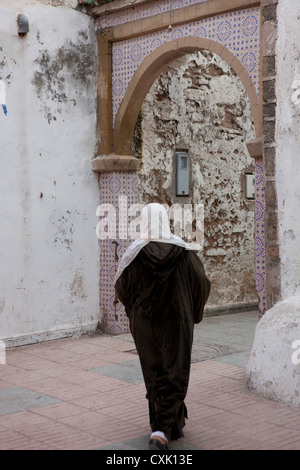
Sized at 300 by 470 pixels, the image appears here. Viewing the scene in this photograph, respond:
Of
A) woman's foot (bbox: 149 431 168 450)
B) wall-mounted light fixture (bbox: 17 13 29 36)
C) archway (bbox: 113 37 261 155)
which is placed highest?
wall-mounted light fixture (bbox: 17 13 29 36)

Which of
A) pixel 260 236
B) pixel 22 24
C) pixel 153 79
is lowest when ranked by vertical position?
pixel 260 236

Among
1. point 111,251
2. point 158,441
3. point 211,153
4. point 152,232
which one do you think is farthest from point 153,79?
point 158,441

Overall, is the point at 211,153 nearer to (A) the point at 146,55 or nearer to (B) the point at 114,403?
(A) the point at 146,55

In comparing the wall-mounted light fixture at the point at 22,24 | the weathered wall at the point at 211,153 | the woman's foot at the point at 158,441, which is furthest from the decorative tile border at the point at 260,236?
the wall-mounted light fixture at the point at 22,24

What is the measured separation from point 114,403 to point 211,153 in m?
4.96

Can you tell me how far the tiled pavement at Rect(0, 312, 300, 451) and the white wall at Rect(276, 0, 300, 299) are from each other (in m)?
1.11

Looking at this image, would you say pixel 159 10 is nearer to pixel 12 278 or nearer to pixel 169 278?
pixel 12 278

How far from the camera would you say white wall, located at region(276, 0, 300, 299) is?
5508 millimetres

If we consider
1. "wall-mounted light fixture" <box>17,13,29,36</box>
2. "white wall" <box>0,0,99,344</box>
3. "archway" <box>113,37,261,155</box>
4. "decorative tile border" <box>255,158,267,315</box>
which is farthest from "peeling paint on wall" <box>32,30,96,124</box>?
"decorative tile border" <box>255,158,267,315</box>

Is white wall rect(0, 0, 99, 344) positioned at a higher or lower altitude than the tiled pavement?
higher

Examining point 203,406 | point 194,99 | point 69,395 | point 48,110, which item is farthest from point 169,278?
point 194,99

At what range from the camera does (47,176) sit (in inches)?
294

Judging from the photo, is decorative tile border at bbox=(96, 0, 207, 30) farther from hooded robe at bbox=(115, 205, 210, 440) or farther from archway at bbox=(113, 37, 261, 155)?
hooded robe at bbox=(115, 205, 210, 440)
